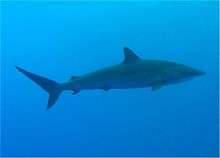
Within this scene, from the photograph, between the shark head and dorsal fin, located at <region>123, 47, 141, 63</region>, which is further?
dorsal fin, located at <region>123, 47, 141, 63</region>

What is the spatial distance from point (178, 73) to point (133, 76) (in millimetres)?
594

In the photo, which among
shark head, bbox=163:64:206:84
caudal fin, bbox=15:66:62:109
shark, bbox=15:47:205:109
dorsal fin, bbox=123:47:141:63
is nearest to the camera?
shark, bbox=15:47:205:109

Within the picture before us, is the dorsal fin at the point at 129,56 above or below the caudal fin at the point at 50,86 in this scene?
above

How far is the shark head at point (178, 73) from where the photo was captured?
490 centimetres

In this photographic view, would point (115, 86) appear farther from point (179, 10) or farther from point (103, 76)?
point (179, 10)

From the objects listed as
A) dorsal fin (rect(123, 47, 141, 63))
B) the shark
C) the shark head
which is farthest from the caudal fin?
the shark head

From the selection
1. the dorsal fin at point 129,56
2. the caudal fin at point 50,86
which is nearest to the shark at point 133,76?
the dorsal fin at point 129,56

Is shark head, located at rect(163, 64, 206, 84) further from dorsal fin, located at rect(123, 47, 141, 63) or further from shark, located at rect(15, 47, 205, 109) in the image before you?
dorsal fin, located at rect(123, 47, 141, 63)

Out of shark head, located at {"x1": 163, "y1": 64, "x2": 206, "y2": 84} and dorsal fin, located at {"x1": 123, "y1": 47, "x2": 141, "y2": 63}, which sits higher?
dorsal fin, located at {"x1": 123, "y1": 47, "x2": 141, "y2": 63}

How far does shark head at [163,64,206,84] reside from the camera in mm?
4902

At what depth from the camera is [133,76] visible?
4785 millimetres

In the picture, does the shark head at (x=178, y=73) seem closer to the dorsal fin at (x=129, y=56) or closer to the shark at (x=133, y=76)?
the shark at (x=133, y=76)

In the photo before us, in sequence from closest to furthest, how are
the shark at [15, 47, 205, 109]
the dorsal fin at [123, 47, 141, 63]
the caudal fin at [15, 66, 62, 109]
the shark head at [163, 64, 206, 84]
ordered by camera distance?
the shark at [15, 47, 205, 109] < the shark head at [163, 64, 206, 84] < the dorsal fin at [123, 47, 141, 63] < the caudal fin at [15, 66, 62, 109]

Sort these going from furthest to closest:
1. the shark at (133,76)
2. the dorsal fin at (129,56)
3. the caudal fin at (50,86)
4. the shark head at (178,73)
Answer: the caudal fin at (50,86)
the dorsal fin at (129,56)
the shark head at (178,73)
the shark at (133,76)
